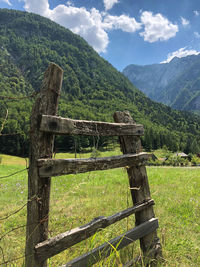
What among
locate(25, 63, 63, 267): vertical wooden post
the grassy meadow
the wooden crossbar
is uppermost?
locate(25, 63, 63, 267): vertical wooden post

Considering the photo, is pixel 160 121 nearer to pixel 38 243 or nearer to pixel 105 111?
pixel 105 111

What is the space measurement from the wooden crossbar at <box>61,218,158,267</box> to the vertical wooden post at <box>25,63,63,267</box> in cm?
47

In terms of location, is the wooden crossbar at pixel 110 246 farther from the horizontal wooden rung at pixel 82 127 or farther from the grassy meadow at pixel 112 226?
the horizontal wooden rung at pixel 82 127

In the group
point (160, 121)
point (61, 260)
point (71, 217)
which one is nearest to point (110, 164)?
point (61, 260)

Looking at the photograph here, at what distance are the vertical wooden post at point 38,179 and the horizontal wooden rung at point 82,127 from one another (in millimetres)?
98

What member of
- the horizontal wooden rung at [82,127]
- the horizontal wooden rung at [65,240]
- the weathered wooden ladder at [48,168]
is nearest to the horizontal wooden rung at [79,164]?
the weathered wooden ladder at [48,168]

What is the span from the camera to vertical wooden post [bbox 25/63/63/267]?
1859mm

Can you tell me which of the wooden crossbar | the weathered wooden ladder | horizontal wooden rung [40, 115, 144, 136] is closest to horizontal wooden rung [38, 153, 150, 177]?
the weathered wooden ladder

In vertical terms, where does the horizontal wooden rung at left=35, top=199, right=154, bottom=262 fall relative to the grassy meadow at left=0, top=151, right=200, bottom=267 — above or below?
above

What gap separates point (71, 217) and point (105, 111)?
15629cm

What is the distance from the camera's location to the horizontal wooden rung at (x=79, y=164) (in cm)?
185

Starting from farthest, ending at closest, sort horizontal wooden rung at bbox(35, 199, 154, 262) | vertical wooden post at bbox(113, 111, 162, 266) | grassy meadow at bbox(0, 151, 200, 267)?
vertical wooden post at bbox(113, 111, 162, 266) → grassy meadow at bbox(0, 151, 200, 267) → horizontal wooden rung at bbox(35, 199, 154, 262)

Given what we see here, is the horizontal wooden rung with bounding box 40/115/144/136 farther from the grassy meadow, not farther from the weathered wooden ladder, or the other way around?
the grassy meadow

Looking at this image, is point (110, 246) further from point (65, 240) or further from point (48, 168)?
point (48, 168)
